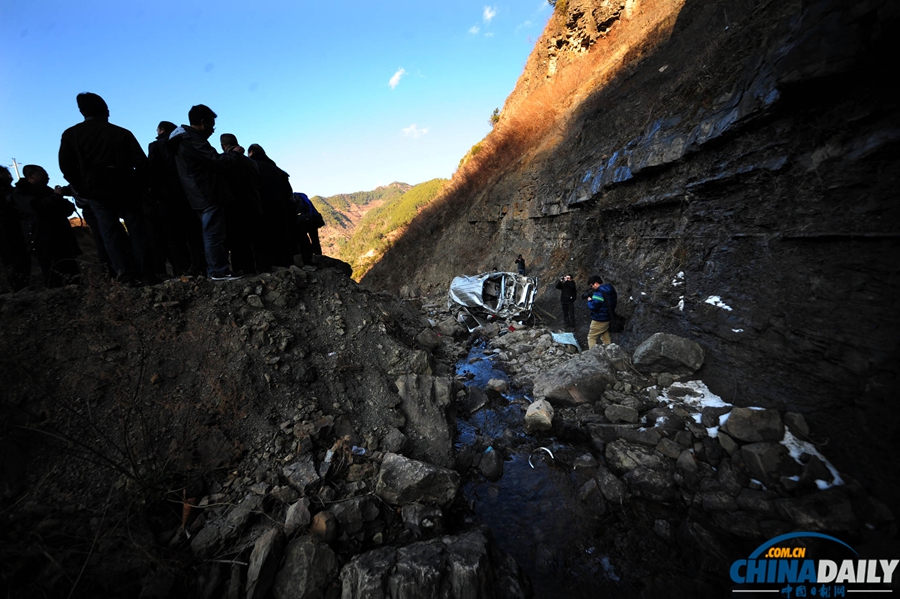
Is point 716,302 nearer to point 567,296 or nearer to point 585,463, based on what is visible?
point 585,463

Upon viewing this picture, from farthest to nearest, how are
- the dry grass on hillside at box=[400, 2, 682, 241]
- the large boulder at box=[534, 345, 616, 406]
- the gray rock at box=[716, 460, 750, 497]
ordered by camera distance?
the dry grass on hillside at box=[400, 2, 682, 241] < the large boulder at box=[534, 345, 616, 406] < the gray rock at box=[716, 460, 750, 497]

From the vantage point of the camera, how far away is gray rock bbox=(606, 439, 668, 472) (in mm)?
3430

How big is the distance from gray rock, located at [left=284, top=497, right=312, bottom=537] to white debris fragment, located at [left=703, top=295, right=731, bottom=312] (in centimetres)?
549

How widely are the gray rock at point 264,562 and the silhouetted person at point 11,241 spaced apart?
Result: 4.54m

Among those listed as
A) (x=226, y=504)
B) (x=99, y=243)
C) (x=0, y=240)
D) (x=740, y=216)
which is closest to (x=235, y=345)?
(x=226, y=504)

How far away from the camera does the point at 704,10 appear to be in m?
10.2

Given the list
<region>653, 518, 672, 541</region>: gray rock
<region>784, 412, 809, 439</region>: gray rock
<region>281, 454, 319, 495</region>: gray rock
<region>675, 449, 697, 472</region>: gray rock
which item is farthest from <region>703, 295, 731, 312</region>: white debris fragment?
<region>281, 454, 319, 495</region>: gray rock

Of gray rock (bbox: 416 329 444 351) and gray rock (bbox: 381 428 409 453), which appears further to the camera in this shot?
gray rock (bbox: 416 329 444 351)

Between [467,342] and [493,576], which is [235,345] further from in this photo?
[467,342]

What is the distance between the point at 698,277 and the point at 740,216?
988 millimetres

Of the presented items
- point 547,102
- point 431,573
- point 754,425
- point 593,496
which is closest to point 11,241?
point 431,573

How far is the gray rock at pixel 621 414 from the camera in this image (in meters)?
4.05

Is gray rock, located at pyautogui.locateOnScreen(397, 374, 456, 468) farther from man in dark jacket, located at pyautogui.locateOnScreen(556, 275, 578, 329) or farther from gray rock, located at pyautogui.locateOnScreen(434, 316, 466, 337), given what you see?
man in dark jacket, located at pyautogui.locateOnScreen(556, 275, 578, 329)

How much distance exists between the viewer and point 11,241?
4.04m
